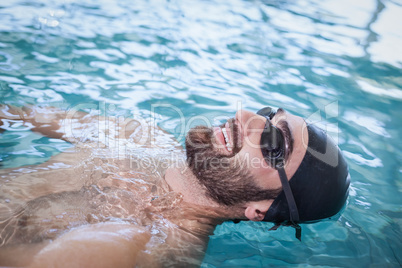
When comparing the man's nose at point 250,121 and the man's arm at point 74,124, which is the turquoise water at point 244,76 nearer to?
the man's arm at point 74,124

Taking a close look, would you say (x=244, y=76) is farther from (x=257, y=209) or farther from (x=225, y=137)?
(x=257, y=209)

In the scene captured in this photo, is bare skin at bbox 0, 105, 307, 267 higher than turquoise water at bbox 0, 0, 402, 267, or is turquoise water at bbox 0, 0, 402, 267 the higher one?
turquoise water at bbox 0, 0, 402, 267

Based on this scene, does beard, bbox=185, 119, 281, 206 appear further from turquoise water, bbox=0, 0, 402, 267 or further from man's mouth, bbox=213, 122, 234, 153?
turquoise water, bbox=0, 0, 402, 267

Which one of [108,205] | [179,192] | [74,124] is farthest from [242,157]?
[74,124]

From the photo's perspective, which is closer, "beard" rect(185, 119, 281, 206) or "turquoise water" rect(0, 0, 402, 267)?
"beard" rect(185, 119, 281, 206)

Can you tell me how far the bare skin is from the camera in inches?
81.4

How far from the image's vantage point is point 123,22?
21.9 feet

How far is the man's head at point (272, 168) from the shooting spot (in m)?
2.71

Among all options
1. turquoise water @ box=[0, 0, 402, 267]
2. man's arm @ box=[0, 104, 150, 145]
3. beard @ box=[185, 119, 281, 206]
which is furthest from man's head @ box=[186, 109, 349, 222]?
man's arm @ box=[0, 104, 150, 145]

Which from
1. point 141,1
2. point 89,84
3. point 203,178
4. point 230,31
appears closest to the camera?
A: point 203,178

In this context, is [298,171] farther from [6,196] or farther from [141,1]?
[141,1]

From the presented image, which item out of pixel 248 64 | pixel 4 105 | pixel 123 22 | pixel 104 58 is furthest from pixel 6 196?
pixel 123 22

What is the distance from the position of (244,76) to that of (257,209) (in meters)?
3.29

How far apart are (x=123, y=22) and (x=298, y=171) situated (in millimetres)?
5516
